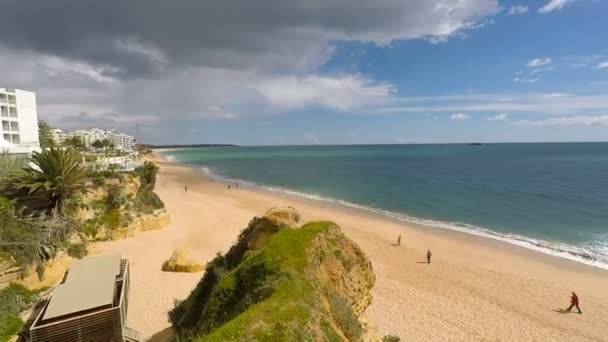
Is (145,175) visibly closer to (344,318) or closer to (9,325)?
(9,325)

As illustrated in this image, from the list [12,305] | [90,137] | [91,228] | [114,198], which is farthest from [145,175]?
[90,137]

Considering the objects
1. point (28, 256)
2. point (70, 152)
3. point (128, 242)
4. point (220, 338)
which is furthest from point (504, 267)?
point (70, 152)

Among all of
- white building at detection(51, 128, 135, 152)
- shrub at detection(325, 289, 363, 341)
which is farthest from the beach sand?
white building at detection(51, 128, 135, 152)

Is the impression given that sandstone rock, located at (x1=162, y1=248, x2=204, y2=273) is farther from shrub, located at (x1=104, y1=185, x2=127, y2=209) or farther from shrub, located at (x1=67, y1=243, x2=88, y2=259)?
shrub, located at (x1=104, y1=185, x2=127, y2=209)

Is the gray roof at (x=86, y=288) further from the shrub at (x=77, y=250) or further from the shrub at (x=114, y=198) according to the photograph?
the shrub at (x=114, y=198)

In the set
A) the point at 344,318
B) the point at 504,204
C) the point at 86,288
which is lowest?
the point at 504,204

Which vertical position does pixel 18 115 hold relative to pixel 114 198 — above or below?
above

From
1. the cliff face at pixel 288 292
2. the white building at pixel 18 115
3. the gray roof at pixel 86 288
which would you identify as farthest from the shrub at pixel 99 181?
the white building at pixel 18 115
